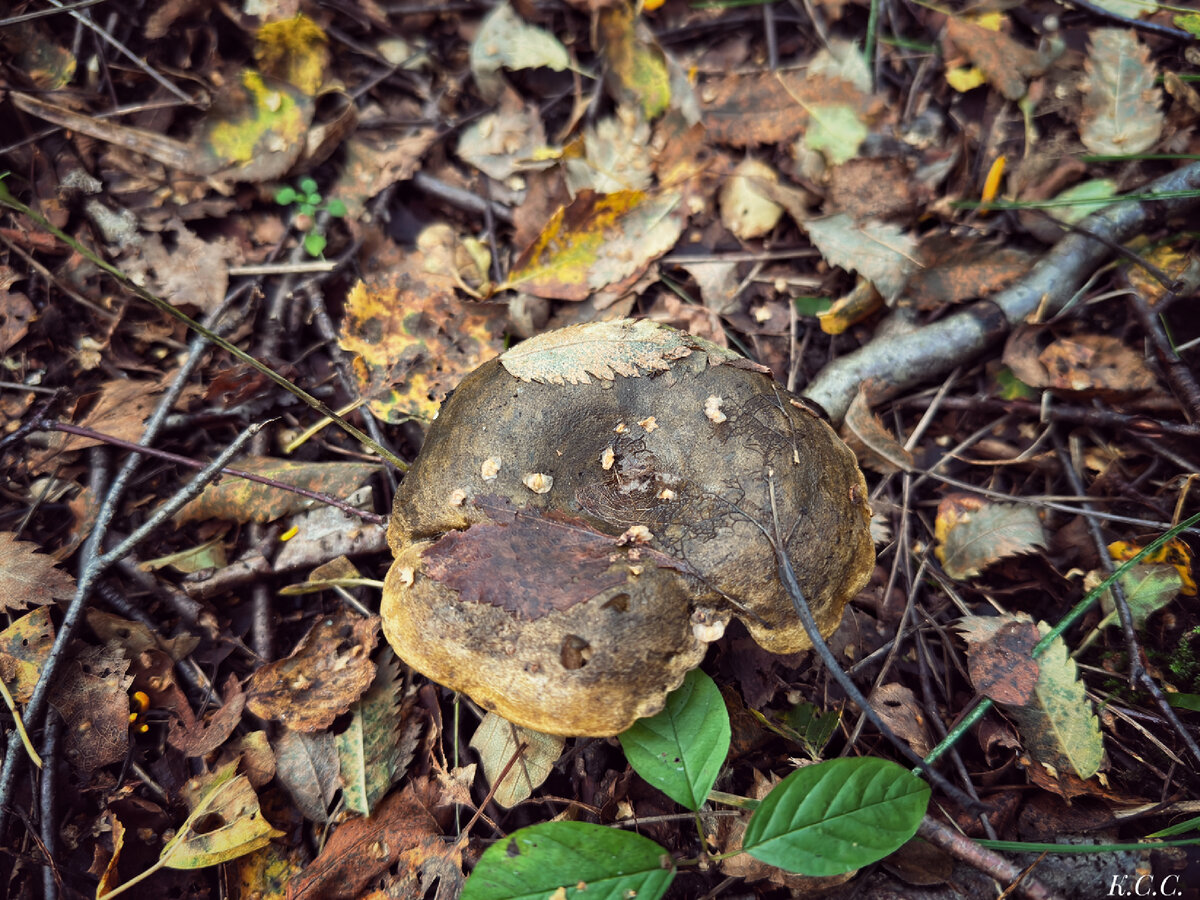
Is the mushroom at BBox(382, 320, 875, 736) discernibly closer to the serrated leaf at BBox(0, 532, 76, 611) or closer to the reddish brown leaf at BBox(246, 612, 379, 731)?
the reddish brown leaf at BBox(246, 612, 379, 731)

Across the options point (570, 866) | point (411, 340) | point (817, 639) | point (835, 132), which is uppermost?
point (835, 132)

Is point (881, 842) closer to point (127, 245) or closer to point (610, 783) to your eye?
point (610, 783)

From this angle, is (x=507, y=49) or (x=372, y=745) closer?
(x=372, y=745)

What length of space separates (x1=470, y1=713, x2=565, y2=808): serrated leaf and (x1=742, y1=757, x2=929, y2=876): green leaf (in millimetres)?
885

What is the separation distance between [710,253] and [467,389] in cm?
179

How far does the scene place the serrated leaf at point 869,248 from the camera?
128 inches

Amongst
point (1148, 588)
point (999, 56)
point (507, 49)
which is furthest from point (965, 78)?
point (1148, 588)

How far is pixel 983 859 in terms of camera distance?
7.10ft

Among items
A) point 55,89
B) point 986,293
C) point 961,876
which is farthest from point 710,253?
point 55,89

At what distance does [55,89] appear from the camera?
11.4 feet

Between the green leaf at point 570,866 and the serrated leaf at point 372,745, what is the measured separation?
0.84 meters

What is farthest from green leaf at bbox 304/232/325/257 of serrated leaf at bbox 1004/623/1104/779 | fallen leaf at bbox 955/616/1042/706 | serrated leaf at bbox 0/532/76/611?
serrated leaf at bbox 1004/623/1104/779

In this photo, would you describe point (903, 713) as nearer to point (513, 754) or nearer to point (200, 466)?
point (513, 754)

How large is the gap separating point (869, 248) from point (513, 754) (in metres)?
2.93
